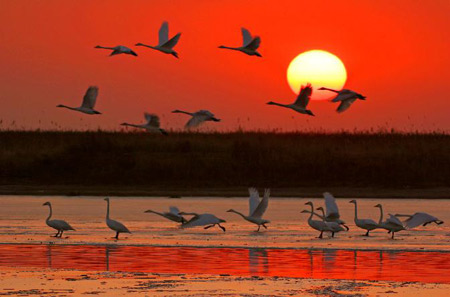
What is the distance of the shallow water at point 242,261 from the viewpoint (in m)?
15.4

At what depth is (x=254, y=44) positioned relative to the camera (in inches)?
824

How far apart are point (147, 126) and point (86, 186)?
2231cm

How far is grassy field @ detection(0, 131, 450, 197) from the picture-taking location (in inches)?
1770

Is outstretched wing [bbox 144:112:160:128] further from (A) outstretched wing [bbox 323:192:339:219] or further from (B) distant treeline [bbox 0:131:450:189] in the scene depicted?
(B) distant treeline [bbox 0:131:450:189]

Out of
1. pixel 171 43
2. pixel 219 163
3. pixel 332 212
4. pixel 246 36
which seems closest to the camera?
pixel 171 43

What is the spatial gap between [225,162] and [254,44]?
87.8 feet

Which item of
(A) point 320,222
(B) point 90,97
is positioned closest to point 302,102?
(A) point 320,222

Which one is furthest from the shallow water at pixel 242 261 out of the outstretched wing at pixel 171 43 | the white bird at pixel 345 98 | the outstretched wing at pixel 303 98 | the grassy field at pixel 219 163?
the grassy field at pixel 219 163

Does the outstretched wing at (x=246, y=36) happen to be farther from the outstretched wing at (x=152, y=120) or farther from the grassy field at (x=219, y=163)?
the grassy field at (x=219, y=163)

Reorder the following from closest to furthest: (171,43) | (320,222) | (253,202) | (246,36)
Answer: (320,222), (171,43), (246,36), (253,202)

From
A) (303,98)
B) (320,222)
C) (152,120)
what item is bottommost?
(320,222)

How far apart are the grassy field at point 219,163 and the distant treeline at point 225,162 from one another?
1.5 inches

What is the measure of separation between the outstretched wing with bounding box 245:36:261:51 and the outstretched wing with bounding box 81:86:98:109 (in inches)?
127

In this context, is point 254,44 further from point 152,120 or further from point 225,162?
point 225,162
